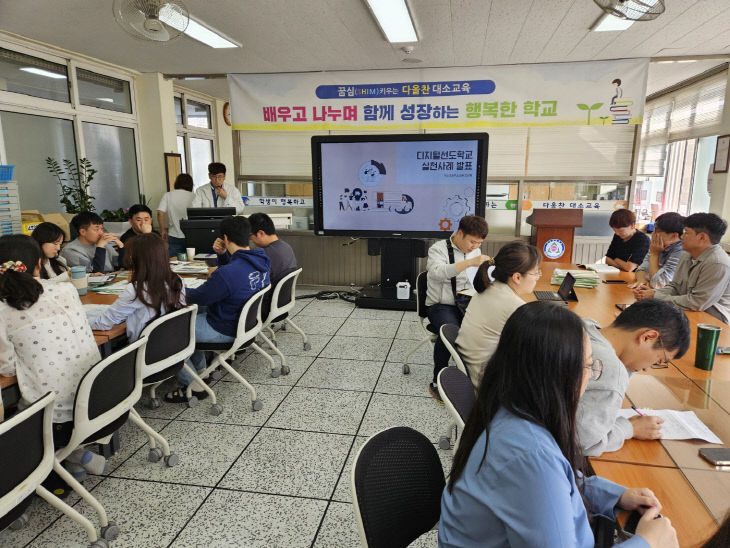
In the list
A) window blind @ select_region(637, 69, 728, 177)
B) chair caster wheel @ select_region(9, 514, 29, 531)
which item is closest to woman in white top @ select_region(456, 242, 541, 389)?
chair caster wheel @ select_region(9, 514, 29, 531)

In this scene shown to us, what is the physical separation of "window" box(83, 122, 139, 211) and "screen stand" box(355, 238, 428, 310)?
341 cm

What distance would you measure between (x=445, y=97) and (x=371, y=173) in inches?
48.9

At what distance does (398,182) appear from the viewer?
204 inches

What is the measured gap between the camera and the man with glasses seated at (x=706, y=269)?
2715 millimetres

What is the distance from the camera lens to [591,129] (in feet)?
17.1

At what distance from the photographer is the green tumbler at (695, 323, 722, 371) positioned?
189 cm

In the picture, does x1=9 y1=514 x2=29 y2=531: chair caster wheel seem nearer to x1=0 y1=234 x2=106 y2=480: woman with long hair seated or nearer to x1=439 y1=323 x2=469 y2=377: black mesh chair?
x1=0 y1=234 x2=106 y2=480: woman with long hair seated

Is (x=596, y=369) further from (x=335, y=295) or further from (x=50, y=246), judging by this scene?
(x=335, y=295)

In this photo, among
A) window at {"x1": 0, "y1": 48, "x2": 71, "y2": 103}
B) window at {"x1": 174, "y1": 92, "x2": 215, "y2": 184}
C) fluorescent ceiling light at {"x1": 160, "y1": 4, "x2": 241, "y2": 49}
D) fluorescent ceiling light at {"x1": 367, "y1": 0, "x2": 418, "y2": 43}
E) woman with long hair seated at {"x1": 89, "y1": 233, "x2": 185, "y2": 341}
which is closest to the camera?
woman with long hair seated at {"x1": 89, "y1": 233, "x2": 185, "y2": 341}

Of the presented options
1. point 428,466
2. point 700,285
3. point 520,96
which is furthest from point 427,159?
point 428,466

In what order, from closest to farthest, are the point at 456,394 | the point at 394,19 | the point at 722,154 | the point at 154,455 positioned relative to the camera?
the point at 456,394
the point at 154,455
the point at 394,19
the point at 722,154

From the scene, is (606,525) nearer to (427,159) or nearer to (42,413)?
(42,413)

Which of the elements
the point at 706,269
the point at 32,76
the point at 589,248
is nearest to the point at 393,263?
the point at 589,248

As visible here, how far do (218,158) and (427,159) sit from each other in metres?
5.10
